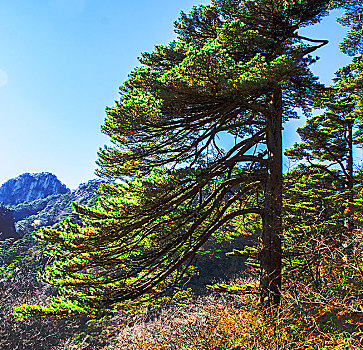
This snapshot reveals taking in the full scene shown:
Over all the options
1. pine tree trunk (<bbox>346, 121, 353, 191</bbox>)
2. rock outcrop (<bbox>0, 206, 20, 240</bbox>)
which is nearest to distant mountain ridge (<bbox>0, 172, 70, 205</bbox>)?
rock outcrop (<bbox>0, 206, 20, 240</bbox>)

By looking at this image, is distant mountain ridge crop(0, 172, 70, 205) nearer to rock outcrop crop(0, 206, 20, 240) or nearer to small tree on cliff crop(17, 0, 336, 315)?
rock outcrop crop(0, 206, 20, 240)

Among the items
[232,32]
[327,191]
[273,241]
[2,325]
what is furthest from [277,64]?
[2,325]

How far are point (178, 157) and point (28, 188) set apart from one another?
4955 inches

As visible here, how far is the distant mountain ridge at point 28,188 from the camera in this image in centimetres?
10969

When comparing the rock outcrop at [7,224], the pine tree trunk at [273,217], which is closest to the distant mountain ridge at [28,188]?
the rock outcrop at [7,224]

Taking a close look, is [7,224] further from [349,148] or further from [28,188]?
[28,188]

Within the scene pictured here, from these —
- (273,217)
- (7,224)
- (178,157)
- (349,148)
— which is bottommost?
(7,224)

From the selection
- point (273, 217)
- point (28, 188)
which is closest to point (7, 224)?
point (273, 217)

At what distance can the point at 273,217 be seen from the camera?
5773 millimetres

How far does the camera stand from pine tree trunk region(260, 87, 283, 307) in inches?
217

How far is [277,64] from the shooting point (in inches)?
148

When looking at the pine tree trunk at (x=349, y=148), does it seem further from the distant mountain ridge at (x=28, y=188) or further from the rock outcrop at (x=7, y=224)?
the distant mountain ridge at (x=28, y=188)

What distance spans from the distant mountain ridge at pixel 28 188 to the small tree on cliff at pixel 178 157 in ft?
394

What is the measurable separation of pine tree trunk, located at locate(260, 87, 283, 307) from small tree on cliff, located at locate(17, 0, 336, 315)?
0.08 feet
